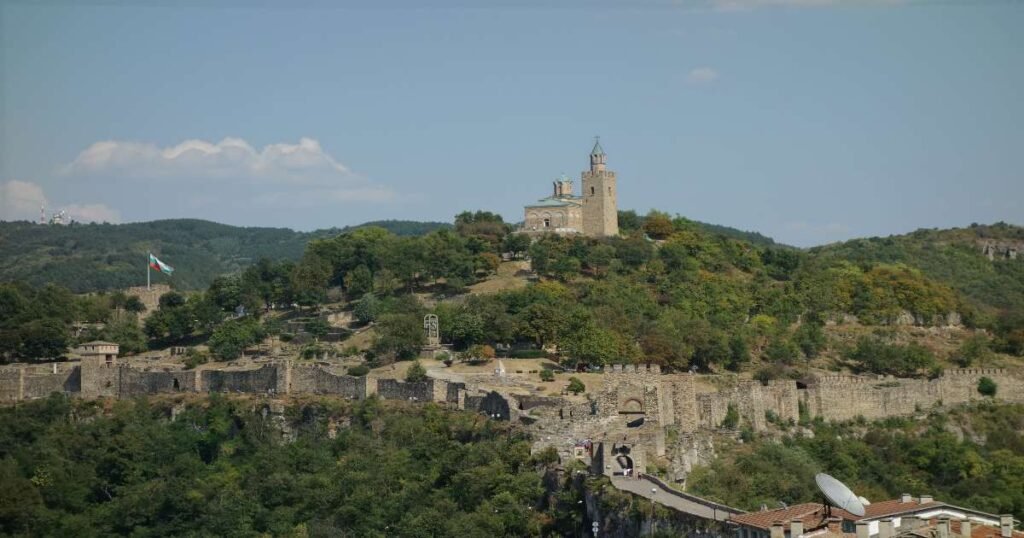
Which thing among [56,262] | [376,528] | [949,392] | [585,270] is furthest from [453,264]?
[56,262]

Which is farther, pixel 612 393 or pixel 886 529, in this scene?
pixel 612 393

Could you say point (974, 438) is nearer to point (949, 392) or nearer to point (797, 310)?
point (949, 392)

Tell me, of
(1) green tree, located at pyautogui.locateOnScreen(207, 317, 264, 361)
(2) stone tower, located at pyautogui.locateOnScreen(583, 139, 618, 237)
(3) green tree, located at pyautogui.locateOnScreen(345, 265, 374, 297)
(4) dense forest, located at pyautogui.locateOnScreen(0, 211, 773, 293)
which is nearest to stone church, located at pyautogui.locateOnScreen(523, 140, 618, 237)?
(2) stone tower, located at pyautogui.locateOnScreen(583, 139, 618, 237)

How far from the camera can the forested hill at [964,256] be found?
80.4 meters

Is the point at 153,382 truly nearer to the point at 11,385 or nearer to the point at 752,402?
the point at 11,385

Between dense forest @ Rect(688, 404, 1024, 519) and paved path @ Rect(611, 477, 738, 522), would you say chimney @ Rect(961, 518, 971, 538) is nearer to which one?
paved path @ Rect(611, 477, 738, 522)

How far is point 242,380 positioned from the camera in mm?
51219

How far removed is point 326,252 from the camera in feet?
220

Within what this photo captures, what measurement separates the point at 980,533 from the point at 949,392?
29644mm

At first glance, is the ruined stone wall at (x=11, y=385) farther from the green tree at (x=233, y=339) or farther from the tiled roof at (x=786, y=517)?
the tiled roof at (x=786, y=517)

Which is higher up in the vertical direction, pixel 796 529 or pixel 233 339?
pixel 233 339

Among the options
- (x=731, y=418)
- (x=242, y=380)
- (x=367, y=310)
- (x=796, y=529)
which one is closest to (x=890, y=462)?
(x=731, y=418)

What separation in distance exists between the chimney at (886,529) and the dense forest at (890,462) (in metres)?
9.49

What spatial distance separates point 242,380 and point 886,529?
2966 cm
